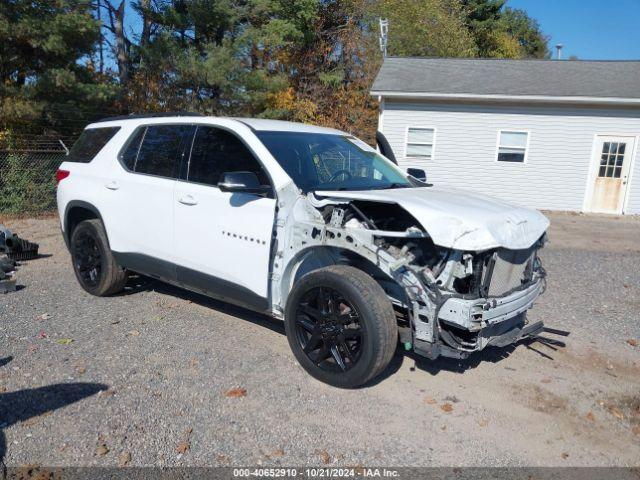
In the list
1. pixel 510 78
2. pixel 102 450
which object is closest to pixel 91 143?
pixel 102 450

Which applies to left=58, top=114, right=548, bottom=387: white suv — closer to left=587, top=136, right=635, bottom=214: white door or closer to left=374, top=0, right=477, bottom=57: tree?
left=587, top=136, right=635, bottom=214: white door

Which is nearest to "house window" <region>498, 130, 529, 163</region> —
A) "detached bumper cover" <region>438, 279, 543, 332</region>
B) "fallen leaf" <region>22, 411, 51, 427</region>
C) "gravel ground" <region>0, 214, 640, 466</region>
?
"gravel ground" <region>0, 214, 640, 466</region>

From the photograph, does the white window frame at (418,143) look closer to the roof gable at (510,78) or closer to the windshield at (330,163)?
the roof gable at (510,78)

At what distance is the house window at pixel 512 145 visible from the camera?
15398mm

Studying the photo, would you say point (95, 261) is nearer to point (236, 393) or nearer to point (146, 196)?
point (146, 196)

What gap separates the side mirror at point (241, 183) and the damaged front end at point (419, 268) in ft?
0.82

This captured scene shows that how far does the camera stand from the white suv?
352 cm

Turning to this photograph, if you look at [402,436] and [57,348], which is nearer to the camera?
[402,436]

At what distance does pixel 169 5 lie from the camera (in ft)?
64.5

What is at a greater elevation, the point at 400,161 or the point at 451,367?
the point at 400,161

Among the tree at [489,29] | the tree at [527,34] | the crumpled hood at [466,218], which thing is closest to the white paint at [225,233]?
the crumpled hood at [466,218]

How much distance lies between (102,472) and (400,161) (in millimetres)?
14303

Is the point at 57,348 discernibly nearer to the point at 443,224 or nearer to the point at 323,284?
the point at 323,284

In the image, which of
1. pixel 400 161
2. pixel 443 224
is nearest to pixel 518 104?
pixel 400 161
